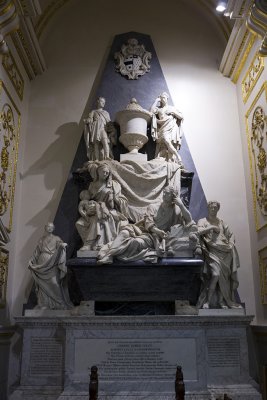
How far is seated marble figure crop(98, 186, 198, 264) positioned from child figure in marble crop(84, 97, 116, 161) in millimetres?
1423

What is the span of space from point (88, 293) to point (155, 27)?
5.66 m

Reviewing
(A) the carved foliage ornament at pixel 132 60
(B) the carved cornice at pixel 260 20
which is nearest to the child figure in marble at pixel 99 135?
(A) the carved foliage ornament at pixel 132 60

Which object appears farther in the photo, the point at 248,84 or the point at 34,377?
the point at 248,84

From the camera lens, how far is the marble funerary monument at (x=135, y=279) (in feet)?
18.3

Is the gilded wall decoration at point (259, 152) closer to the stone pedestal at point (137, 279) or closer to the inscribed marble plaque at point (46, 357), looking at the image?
the stone pedestal at point (137, 279)

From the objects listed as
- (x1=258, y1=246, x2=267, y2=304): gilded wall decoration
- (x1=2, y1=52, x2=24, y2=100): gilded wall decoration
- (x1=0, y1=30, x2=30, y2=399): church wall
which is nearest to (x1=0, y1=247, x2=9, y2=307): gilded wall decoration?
(x1=0, y1=30, x2=30, y2=399): church wall

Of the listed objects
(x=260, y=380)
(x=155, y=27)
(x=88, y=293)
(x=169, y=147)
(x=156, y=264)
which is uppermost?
(x=155, y=27)

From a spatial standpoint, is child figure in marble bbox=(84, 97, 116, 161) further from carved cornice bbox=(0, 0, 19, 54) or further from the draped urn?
carved cornice bbox=(0, 0, 19, 54)

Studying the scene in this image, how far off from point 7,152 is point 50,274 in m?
2.09

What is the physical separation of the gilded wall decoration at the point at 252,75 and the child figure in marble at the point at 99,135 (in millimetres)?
2455

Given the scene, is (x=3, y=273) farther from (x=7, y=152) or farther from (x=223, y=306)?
(x=223, y=306)

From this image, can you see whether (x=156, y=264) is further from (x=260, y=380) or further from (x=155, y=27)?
(x=155, y=27)

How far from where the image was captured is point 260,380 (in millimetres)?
6410

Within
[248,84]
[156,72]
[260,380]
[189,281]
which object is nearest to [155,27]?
[156,72]
